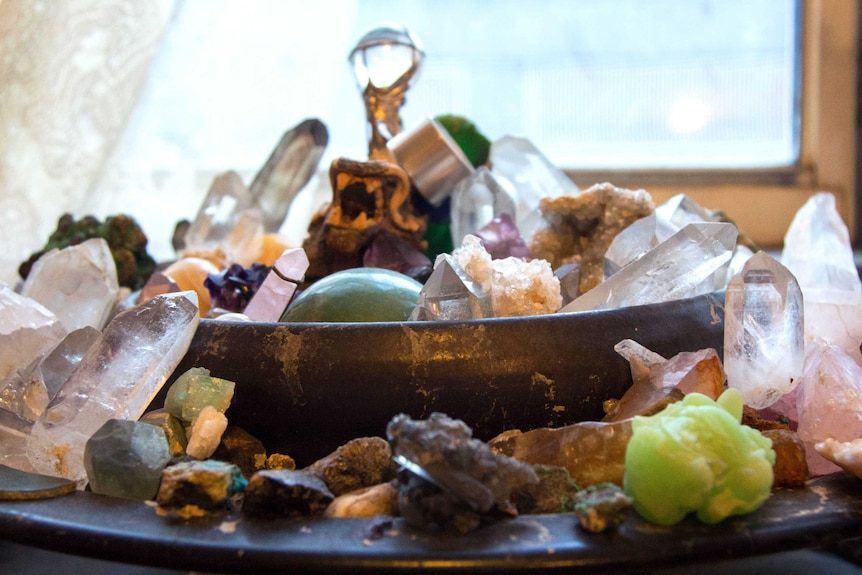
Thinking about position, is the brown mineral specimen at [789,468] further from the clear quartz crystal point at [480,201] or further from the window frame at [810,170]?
the window frame at [810,170]

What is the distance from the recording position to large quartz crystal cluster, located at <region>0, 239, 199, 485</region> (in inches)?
20.9

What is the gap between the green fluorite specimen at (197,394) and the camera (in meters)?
0.54

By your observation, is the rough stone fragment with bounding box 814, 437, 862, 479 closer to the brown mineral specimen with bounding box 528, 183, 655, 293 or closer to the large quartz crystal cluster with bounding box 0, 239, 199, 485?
the brown mineral specimen with bounding box 528, 183, 655, 293

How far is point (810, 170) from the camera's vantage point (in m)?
1.55

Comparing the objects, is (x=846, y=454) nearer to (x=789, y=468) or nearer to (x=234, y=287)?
(x=789, y=468)

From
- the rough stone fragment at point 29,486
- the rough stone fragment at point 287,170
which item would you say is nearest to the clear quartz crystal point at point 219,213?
the rough stone fragment at point 287,170

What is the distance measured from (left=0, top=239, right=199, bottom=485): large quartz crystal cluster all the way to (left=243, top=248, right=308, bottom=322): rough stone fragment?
111 millimetres

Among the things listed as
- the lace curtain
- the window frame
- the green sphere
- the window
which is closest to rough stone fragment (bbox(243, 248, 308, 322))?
the green sphere

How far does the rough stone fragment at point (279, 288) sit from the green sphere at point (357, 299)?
0.04 meters

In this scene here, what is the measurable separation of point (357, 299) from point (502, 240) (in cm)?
22

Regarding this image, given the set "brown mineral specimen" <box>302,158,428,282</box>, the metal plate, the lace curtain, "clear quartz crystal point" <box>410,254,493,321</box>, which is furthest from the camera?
the lace curtain

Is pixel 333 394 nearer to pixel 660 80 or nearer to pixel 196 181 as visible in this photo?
pixel 196 181

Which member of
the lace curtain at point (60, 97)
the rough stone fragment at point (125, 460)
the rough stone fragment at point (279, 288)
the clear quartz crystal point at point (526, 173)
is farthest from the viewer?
the lace curtain at point (60, 97)

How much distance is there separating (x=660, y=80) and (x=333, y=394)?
1.30m
